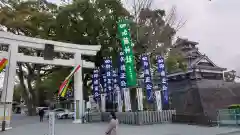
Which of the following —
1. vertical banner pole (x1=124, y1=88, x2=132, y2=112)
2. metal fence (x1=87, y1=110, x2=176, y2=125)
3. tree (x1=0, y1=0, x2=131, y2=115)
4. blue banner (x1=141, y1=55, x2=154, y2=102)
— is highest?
tree (x1=0, y1=0, x2=131, y2=115)

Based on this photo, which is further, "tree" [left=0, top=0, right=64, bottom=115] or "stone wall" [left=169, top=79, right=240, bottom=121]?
"stone wall" [left=169, top=79, right=240, bottom=121]

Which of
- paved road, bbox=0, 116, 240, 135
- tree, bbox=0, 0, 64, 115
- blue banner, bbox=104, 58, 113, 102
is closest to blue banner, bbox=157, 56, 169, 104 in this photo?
paved road, bbox=0, 116, 240, 135

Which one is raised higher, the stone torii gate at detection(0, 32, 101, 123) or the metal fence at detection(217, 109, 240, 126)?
the stone torii gate at detection(0, 32, 101, 123)

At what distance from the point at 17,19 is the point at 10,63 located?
32.0ft

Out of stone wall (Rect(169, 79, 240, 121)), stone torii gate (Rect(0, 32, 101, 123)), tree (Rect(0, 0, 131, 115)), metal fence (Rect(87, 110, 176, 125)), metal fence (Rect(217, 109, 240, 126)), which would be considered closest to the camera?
metal fence (Rect(217, 109, 240, 126))

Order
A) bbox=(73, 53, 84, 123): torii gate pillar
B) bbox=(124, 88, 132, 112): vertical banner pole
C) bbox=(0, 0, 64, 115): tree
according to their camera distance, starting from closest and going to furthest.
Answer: bbox=(124, 88, 132, 112): vertical banner pole < bbox=(73, 53, 84, 123): torii gate pillar < bbox=(0, 0, 64, 115): tree

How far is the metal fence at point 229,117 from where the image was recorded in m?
12.8

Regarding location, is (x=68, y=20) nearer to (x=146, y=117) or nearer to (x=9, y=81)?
(x=9, y=81)

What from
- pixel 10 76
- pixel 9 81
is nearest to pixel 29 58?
pixel 10 76

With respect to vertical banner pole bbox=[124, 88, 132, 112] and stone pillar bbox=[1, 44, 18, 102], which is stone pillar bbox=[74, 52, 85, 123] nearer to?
vertical banner pole bbox=[124, 88, 132, 112]

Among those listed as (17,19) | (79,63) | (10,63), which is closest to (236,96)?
(79,63)

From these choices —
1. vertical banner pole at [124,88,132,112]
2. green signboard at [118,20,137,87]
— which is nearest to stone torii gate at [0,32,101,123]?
vertical banner pole at [124,88,132,112]

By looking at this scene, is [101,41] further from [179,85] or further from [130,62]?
[179,85]

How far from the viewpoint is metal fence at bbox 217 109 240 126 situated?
12.8 meters
